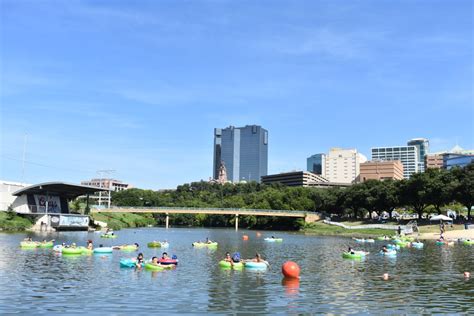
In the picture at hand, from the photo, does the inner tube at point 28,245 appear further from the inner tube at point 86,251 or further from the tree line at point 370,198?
the tree line at point 370,198

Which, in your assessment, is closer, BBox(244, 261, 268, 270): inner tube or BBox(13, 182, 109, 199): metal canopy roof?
BBox(244, 261, 268, 270): inner tube


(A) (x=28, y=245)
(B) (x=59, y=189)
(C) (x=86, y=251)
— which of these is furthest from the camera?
(B) (x=59, y=189)

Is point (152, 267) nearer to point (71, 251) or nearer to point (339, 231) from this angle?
point (71, 251)

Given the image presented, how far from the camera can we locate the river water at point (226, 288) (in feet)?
82.6

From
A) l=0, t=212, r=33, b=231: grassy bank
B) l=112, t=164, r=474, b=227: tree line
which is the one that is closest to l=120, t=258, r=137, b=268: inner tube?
l=0, t=212, r=33, b=231: grassy bank

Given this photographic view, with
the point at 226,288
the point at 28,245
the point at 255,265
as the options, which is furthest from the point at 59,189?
the point at 226,288

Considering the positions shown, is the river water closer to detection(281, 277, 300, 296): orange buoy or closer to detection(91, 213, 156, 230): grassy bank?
detection(281, 277, 300, 296): orange buoy

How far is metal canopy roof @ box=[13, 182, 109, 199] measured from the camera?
103 meters

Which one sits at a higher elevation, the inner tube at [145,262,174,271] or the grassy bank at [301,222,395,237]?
the grassy bank at [301,222,395,237]

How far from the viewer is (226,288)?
3162 cm

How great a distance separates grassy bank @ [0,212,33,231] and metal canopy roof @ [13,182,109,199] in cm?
570

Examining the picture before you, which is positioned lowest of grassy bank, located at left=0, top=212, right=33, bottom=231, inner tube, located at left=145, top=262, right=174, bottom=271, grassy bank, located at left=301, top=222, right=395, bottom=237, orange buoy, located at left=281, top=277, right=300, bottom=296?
orange buoy, located at left=281, top=277, right=300, bottom=296

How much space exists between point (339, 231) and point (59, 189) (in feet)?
221

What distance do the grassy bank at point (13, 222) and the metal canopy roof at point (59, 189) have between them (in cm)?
570
